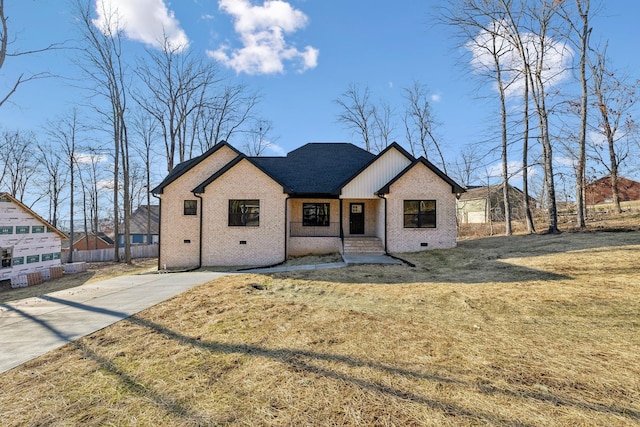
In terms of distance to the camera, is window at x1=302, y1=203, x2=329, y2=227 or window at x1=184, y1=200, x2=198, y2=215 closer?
window at x1=184, y1=200, x2=198, y2=215

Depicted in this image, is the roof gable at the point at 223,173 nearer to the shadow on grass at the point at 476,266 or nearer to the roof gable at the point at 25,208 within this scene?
the shadow on grass at the point at 476,266

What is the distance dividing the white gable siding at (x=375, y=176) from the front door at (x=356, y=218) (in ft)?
6.42

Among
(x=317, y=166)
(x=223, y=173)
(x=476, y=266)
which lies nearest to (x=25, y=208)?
(x=223, y=173)

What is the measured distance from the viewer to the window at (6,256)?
18156 mm

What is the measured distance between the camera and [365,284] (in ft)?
28.7

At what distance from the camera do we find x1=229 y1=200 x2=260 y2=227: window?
14.7 meters

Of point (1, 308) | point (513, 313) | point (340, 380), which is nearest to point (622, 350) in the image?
point (513, 313)

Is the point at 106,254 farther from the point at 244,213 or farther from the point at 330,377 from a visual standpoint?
the point at 330,377

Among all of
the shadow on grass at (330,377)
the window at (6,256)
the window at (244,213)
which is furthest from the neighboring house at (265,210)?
the window at (6,256)

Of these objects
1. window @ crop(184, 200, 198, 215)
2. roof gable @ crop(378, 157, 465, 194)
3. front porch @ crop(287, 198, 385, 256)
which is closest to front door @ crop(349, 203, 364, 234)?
front porch @ crop(287, 198, 385, 256)

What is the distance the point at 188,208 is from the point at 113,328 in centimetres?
1096

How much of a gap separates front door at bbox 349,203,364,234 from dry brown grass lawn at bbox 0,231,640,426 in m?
10.1

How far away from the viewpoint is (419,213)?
48.5ft

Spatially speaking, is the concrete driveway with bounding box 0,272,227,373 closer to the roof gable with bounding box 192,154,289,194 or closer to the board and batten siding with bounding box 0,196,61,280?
the roof gable with bounding box 192,154,289,194
